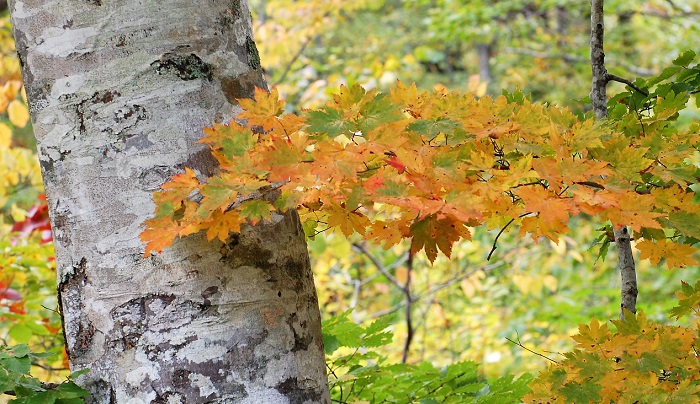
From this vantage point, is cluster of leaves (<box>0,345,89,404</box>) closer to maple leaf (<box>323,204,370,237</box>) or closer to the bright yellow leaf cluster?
maple leaf (<box>323,204,370,237</box>)

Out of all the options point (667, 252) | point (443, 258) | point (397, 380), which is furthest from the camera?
point (443, 258)

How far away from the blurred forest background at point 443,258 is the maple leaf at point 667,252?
0.80 m

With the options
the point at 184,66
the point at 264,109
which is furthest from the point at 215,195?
the point at 184,66

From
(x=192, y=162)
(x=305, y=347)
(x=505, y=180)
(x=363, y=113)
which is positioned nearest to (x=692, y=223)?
(x=505, y=180)

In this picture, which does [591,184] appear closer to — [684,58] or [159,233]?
[684,58]

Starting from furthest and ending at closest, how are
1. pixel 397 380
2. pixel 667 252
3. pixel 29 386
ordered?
1. pixel 397 380
2. pixel 667 252
3. pixel 29 386

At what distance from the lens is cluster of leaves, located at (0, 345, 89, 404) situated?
949mm

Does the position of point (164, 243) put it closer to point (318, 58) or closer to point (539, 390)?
point (539, 390)

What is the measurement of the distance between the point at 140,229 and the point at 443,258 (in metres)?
3.65

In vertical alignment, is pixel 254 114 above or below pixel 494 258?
above

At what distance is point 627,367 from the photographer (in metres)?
1.03

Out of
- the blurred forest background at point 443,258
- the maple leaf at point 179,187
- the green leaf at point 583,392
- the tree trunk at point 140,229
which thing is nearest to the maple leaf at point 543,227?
the green leaf at point 583,392

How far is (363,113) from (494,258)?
359 cm

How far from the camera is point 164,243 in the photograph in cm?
87
